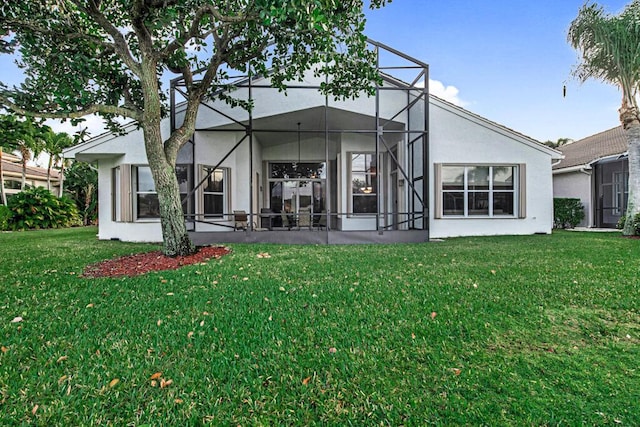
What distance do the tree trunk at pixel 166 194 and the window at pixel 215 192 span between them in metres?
3.67

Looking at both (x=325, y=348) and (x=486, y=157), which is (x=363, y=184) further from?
(x=325, y=348)

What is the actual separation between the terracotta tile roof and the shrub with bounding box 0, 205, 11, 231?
86.3 ft

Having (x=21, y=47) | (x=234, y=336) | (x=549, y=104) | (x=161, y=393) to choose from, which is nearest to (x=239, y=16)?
(x=21, y=47)

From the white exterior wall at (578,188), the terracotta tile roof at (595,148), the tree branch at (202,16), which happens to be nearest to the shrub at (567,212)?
the white exterior wall at (578,188)

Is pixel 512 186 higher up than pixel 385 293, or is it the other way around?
pixel 512 186

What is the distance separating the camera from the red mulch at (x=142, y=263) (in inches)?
231

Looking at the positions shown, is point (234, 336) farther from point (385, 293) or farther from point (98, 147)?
point (98, 147)

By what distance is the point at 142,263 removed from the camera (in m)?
6.55

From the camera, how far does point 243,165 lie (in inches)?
465

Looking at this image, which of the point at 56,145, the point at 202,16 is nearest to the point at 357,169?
the point at 202,16

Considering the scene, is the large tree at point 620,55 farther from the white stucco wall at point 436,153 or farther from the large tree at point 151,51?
the large tree at point 151,51

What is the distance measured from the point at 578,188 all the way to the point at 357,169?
1018 centimetres

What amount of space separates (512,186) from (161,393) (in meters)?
11.9

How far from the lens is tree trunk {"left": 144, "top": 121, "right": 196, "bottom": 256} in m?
6.78
